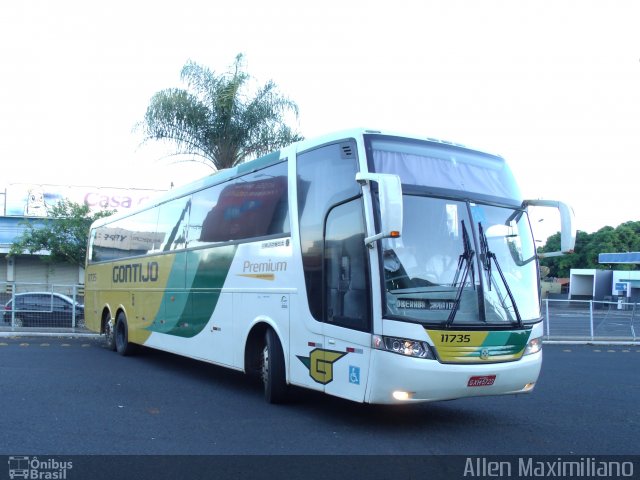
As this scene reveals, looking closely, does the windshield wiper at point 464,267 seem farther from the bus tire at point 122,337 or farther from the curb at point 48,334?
the curb at point 48,334

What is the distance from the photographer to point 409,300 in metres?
7.51

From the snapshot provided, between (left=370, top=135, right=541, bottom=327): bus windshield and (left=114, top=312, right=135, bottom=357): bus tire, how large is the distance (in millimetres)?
9548

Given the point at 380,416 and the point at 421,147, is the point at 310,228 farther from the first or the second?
the point at 380,416

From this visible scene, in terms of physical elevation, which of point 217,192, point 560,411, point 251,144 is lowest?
point 560,411

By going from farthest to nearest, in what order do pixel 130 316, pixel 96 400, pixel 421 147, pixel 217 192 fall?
pixel 130 316, pixel 217 192, pixel 96 400, pixel 421 147

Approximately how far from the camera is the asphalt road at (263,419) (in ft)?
23.7

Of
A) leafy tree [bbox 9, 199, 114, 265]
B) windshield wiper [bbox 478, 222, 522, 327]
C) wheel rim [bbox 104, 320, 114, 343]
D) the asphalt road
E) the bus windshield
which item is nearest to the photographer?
the asphalt road

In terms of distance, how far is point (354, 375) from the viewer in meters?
7.72

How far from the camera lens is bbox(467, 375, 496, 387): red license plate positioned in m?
7.58

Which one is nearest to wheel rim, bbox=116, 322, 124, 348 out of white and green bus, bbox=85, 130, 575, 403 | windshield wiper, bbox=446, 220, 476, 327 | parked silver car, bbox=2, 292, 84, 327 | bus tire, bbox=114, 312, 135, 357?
bus tire, bbox=114, 312, 135, 357
